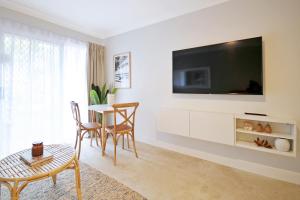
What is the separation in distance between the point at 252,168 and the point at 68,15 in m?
3.90

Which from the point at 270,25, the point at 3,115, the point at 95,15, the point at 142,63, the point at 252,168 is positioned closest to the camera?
the point at 270,25

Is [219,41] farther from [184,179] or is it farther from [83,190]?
[83,190]

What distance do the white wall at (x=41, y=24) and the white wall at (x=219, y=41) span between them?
3.08ft

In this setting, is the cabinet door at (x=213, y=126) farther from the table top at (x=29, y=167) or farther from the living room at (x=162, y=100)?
the table top at (x=29, y=167)

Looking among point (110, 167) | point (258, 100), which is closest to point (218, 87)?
point (258, 100)

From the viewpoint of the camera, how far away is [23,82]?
2.70 meters

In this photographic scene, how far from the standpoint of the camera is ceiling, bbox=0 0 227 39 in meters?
2.51

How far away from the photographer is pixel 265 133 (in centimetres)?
192

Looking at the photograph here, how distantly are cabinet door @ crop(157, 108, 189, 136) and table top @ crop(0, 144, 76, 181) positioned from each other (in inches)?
60.0

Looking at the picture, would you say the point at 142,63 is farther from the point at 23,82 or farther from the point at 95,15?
the point at 23,82

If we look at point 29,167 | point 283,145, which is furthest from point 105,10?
point 283,145

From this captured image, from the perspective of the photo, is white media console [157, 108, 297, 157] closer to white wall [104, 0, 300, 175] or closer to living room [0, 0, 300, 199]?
living room [0, 0, 300, 199]

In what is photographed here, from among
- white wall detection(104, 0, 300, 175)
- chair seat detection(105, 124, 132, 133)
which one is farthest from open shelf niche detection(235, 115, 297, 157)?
chair seat detection(105, 124, 132, 133)

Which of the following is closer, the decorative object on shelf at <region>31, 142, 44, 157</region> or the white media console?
the decorative object on shelf at <region>31, 142, 44, 157</region>
